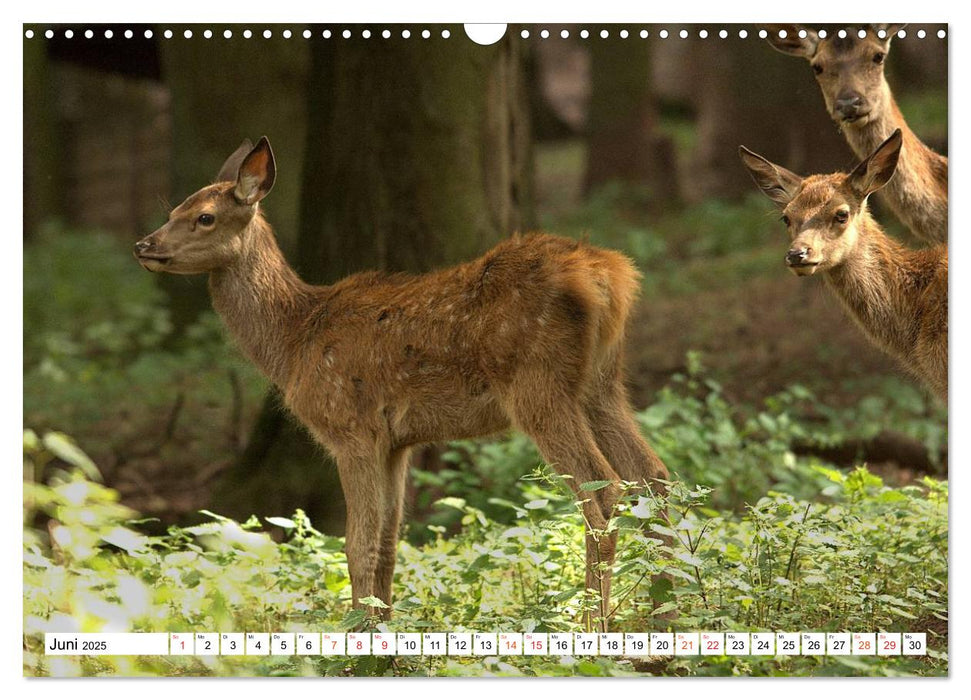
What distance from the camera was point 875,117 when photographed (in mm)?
7699

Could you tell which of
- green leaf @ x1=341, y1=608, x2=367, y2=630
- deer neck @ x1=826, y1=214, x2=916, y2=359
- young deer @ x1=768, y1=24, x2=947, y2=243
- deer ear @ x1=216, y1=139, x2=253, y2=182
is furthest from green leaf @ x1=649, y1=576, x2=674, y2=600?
deer ear @ x1=216, y1=139, x2=253, y2=182

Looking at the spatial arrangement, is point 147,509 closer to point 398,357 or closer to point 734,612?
point 398,357

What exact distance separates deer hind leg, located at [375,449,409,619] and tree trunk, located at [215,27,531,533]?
1.17m

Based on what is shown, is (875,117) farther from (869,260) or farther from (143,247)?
(143,247)

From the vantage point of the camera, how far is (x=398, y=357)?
6820 millimetres

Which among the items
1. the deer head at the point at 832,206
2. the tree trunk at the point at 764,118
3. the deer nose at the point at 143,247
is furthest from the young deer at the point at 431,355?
the tree trunk at the point at 764,118

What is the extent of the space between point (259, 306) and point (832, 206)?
10.9ft

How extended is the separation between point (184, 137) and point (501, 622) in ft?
24.5

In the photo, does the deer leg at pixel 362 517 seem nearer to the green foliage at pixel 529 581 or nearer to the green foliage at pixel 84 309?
the green foliage at pixel 529 581

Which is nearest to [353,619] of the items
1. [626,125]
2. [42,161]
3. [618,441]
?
[618,441]

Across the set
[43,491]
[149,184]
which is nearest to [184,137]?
[43,491]

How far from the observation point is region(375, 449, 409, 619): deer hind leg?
7031mm

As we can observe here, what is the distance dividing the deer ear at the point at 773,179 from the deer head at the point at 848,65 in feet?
2.08

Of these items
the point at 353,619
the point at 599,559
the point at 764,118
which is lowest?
the point at 353,619
